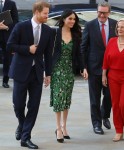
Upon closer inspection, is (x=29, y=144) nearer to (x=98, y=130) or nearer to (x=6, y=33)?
(x=98, y=130)

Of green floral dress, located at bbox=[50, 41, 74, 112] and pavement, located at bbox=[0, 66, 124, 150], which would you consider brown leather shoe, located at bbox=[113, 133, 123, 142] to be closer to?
pavement, located at bbox=[0, 66, 124, 150]

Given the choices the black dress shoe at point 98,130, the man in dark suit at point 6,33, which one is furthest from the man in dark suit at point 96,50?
the man in dark suit at point 6,33

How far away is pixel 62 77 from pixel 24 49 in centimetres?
80

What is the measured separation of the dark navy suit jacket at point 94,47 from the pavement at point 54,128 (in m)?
0.83

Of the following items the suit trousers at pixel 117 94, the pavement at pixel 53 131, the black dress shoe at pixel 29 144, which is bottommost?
the pavement at pixel 53 131

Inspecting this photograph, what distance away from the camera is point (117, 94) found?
7285 millimetres

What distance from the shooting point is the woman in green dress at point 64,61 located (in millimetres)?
7246

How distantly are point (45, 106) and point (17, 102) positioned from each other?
2504 millimetres

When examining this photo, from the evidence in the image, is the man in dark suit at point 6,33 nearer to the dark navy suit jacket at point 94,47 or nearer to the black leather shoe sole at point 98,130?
the dark navy suit jacket at point 94,47

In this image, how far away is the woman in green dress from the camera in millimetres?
7246

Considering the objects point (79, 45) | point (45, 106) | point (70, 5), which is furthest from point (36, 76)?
point (70, 5)

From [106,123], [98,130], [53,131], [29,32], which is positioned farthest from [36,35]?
[106,123]

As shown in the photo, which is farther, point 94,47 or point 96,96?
point 96,96

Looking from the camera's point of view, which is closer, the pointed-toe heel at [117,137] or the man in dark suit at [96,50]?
the pointed-toe heel at [117,137]
